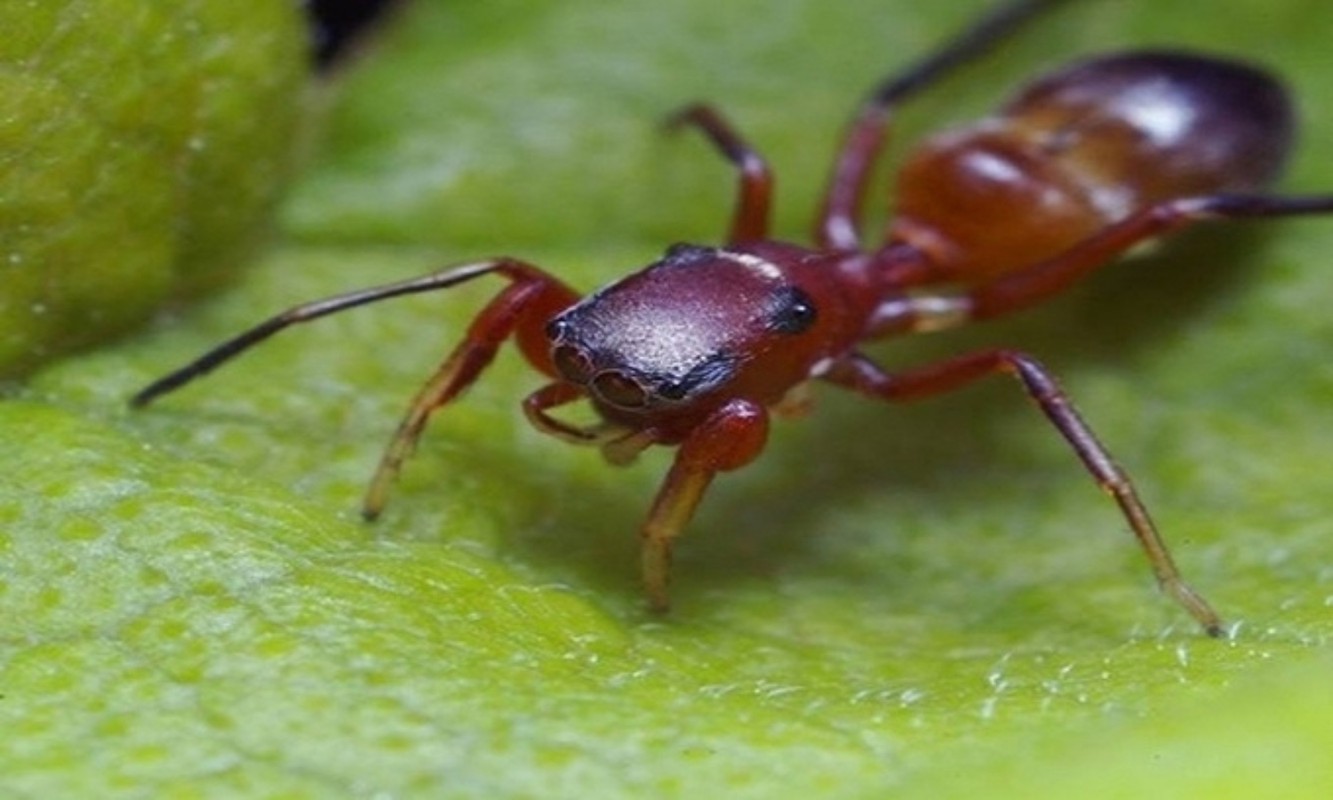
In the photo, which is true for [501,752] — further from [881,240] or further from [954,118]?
[954,118]

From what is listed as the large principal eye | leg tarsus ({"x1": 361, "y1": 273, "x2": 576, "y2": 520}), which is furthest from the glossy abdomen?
leg tarsus ({"x1": 361, "y1": 273, "x2": 576, "y2": 520})

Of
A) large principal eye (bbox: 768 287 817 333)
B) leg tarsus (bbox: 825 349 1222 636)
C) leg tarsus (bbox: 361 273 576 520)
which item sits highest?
large principal eye (bbox: 768 287 817 333)

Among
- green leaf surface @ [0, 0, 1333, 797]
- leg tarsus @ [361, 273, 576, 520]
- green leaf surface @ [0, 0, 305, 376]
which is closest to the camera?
green leaf surface @ [0, 0, 1333, 797]

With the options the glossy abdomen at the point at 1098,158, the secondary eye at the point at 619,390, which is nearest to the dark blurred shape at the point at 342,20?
the glossy abdomen at the point at 1098,158

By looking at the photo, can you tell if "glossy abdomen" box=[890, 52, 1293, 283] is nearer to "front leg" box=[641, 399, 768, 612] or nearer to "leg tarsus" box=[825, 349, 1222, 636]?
"leg tarsus" box=[825, 349, 1222, 636]

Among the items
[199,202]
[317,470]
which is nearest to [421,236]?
[199,202]

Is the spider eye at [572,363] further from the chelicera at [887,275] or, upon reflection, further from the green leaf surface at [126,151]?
the green leaf surface at [126,151]
